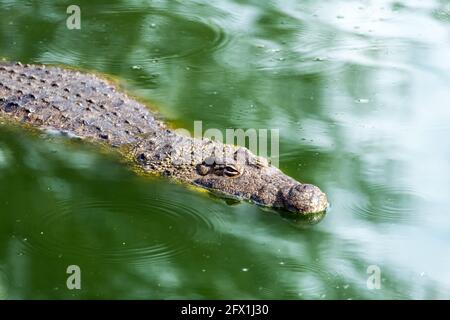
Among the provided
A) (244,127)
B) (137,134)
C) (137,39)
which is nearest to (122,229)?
(137,134)

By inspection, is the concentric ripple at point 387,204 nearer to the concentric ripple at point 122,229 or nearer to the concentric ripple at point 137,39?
the concentric ripple at point 122,229

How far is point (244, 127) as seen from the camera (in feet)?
27.6

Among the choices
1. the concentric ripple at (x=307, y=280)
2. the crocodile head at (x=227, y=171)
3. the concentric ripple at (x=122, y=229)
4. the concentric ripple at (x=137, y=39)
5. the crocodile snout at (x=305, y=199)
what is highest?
the concentric ripple at (x=137, y=39)

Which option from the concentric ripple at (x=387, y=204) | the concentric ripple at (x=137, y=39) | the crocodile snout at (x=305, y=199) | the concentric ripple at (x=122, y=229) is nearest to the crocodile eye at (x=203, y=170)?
the concentric ripple at (x=122, y=229)

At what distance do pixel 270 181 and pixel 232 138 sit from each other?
1.07 meters

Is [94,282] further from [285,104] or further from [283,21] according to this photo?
[283,21]

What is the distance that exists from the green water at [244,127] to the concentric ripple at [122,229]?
2cm

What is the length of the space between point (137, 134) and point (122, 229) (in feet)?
5.63

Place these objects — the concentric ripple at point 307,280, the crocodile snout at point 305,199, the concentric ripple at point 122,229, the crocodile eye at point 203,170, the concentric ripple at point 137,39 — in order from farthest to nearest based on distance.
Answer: the concentric ripple at point 137,39
the crocodile eye at point 203,170
the crocodile snout at point 305,199
the concentric ripple at point 122,229
the concentric ripple at point 307,280

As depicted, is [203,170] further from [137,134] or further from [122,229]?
[122,229]

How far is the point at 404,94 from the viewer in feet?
30.2

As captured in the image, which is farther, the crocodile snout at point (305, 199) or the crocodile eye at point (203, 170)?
the crocodile eye at point (203, 170)

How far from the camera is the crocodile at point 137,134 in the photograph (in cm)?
725

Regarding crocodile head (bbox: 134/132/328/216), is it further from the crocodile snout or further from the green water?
the green water
